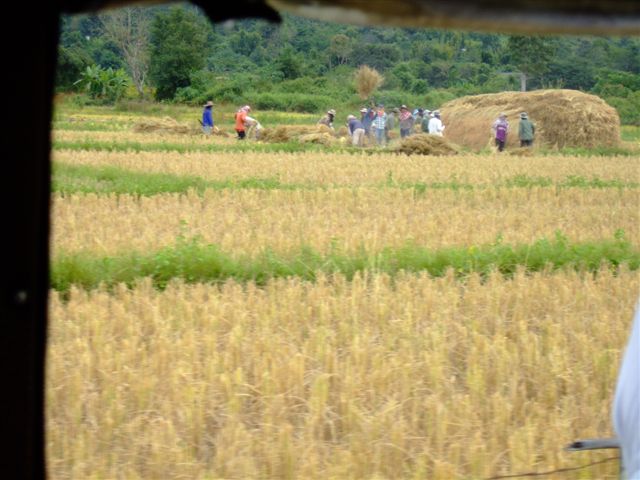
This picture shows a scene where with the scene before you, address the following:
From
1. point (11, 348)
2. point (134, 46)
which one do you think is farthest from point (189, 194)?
point (134, 46)

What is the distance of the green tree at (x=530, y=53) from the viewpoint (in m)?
46.1

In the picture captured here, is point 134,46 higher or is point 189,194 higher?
point 134,46

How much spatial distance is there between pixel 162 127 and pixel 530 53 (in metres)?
26.9

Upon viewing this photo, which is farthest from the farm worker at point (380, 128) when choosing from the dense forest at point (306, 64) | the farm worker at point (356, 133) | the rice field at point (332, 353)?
the rice field at point (332, 353)

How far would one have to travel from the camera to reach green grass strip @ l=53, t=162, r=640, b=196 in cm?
1149

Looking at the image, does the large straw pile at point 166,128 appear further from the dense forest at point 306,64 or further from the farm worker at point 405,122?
the dense forest at point 306,64

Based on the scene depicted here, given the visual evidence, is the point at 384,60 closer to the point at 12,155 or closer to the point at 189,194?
the point at 189,194

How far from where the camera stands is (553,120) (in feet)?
86.6

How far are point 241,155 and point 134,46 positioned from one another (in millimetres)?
29992

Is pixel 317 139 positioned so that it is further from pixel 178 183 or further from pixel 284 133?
pixel 178 183

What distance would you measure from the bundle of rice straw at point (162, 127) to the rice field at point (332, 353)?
14267mm

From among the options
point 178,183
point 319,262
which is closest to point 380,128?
point 178,183

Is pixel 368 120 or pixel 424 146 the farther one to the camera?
pixel 368 120

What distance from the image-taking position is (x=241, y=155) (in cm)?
1759
